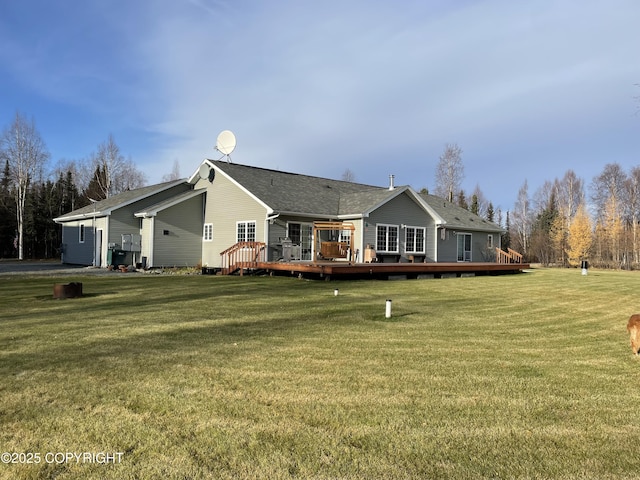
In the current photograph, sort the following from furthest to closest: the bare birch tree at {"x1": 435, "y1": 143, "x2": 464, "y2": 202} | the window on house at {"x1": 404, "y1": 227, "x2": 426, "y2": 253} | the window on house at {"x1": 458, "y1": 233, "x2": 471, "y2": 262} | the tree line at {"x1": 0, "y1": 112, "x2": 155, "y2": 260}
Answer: the bare birch tree at {"x1": 435, "y1": 143, "x2": 464, "y2": 202}, the tree line at {"x1": 0, "y1": 112, "x2": 155, "y2": 260}, the window on house at {"x1": 458, "y1": 233, "x2": 471, "y2": 262}, the window on house at {"x1": 404, "y1": 227, "x2": 426, "y2": 253}

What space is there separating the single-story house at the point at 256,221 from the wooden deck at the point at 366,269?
4.80 feet

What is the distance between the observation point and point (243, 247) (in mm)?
18859

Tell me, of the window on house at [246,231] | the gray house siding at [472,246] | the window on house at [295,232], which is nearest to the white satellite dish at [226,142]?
the window on house at [246,231]

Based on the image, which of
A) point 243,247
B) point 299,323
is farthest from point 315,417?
point 243,247

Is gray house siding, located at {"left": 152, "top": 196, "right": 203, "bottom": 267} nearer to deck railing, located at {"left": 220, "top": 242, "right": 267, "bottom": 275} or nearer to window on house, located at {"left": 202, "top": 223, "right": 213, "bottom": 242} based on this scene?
window on house, located at {"left": 202, "top": 223, "right": 213, "bottom": 242}

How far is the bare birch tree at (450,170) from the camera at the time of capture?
140 ft

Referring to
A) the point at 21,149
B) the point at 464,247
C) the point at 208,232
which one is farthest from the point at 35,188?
the point at 464,247

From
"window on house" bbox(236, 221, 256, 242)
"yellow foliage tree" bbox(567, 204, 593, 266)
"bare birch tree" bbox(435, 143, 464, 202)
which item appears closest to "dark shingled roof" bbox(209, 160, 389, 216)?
"window on house" bbox(236, 221, 256, 242)

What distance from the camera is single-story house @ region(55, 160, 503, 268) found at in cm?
1953

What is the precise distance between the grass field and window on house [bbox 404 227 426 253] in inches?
552

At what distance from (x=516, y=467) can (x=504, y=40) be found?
18294 millimetres

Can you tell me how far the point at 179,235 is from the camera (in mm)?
22359

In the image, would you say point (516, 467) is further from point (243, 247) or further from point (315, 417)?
point (243, 247)

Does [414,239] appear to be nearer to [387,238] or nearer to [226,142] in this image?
[387,238]
